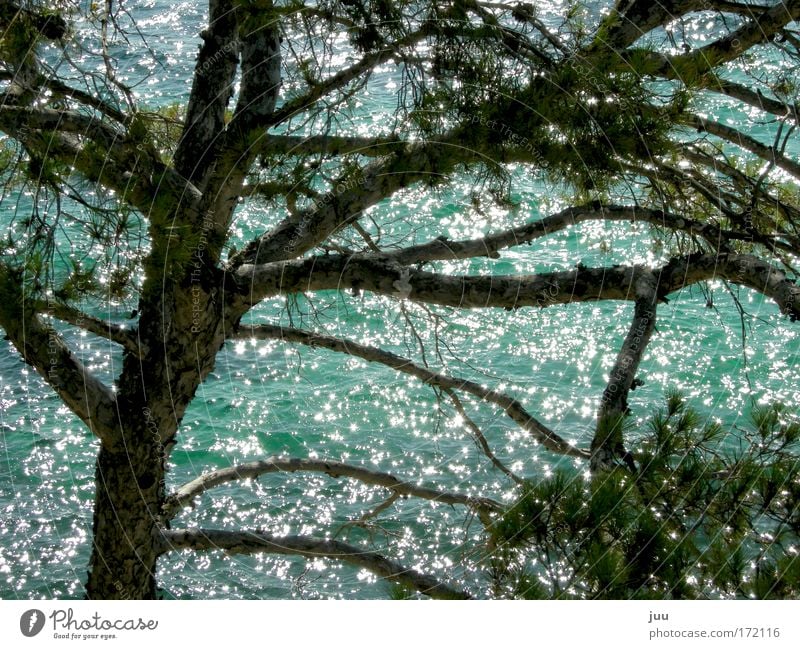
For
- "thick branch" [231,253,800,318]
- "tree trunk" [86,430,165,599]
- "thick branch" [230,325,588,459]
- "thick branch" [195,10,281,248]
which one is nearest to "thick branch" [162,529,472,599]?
"tree trunk" [86,430,165,599]

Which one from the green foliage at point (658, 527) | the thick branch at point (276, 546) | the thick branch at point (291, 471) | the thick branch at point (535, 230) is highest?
the thick branch at point (535, 230)

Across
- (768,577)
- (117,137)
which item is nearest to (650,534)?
(768,577)

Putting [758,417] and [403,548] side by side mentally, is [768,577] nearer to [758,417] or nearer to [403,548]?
[758,417]

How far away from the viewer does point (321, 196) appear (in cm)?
428

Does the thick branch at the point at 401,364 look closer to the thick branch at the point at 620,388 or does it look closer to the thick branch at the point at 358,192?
the thick branch at the point at 358,192

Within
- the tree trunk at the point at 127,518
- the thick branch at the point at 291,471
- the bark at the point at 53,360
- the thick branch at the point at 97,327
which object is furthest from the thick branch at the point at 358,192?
the thick branch at the point at 291,471

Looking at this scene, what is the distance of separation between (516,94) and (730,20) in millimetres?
10330

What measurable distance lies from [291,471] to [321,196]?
156 cm

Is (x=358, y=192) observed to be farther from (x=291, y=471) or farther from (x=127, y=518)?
(x=127, y=518)

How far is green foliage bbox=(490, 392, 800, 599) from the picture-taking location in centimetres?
217

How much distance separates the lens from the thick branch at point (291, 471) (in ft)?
14.3

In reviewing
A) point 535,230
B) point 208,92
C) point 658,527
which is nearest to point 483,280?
point 535,230

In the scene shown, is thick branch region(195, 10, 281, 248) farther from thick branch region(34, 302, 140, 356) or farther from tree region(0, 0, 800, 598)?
thick branch region(34, 302, 140, 356)

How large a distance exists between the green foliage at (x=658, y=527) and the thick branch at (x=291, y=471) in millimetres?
2034
